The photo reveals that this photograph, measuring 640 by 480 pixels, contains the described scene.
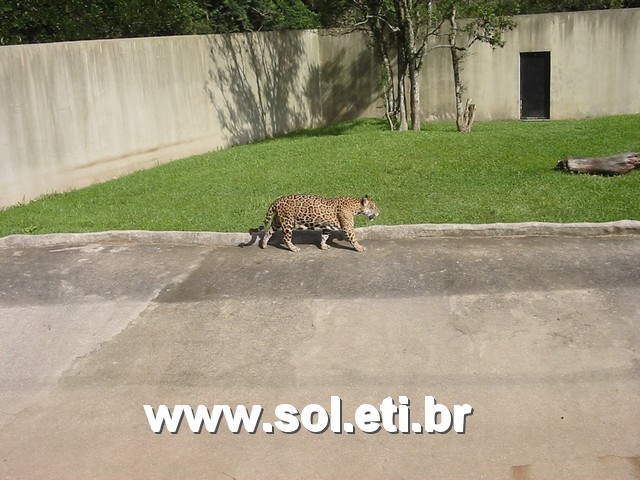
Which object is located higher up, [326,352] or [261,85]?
[261,85]

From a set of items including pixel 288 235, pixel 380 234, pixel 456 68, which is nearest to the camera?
pixel 288 235

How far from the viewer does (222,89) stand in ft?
58.7

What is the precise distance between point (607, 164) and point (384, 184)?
125 inches

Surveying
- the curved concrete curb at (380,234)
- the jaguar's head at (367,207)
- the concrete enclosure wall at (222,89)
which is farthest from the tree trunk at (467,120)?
the jaguar's head at (367,207)

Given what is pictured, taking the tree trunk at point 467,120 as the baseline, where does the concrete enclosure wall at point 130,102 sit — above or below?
above

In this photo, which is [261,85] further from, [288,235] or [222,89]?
[288,235]

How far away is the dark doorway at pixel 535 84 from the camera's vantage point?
2031 cm

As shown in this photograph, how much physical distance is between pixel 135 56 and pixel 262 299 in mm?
8747

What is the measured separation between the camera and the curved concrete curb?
929cm

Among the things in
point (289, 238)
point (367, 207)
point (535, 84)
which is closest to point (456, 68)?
point (535, 84)

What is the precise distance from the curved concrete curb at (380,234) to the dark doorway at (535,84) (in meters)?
11.8

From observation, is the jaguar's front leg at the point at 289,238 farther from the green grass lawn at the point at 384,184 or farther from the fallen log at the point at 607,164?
the fallen log at the point at 607,164

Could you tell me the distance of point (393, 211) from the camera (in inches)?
416

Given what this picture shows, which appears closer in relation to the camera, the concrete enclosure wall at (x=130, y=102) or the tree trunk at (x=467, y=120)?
the concrete enclosure wall at (x=130, y=102)
